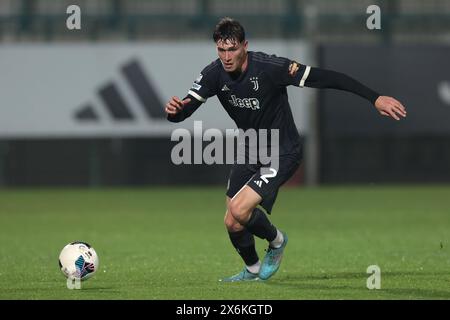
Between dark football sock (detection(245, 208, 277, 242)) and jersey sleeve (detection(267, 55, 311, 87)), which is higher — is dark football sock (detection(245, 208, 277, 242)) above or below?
below

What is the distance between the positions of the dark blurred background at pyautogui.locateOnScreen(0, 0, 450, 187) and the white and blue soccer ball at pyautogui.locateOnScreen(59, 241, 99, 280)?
15.0 m

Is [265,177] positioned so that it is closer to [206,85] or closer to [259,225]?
[259,225]

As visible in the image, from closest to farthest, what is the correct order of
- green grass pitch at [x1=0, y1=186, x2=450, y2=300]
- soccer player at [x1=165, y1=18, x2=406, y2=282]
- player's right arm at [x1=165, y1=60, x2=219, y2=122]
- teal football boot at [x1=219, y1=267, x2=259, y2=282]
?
green grass pitch at [x1=0, y1=186, x2=450, y2=300], soccer player at [x1=165, y1=18, x2=406, y2=282], player's right arm at [x1=165, y1=60, x2=219, y2=122], teal football boot at [x1=219, y1=267, x2=259, y2=282]

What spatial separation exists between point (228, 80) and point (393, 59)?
16.1 m

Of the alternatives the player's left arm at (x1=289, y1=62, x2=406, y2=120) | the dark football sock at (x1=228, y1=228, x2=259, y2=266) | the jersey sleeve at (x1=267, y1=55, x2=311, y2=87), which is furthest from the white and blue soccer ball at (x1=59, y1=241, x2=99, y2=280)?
the player's left arm at (x1=289, y1=62, x2=406, y2=120)

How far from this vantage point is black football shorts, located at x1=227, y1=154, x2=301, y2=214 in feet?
31.2

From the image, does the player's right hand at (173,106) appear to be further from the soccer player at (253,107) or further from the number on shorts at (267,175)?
the number on shorts at (267,175)

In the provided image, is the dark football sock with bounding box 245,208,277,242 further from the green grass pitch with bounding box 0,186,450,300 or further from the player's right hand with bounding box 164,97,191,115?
the player's right hand with bounding box 164,97,191,115

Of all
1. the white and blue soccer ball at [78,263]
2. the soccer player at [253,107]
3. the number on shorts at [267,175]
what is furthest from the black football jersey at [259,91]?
the white and blue soccer ball at [78,263]

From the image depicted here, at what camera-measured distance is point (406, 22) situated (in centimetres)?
2562

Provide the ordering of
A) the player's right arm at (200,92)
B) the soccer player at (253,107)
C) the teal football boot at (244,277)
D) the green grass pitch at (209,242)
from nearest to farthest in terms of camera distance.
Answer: the green grass pitch at (209,242) → the soccer player at (253,107) → the player's right arm at (200,92) → the teal football boot at (244,277)

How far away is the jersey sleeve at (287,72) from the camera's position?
9484 mm

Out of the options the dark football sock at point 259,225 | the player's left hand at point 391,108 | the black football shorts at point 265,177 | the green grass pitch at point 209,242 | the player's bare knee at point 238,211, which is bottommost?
the green grass pitch at point 209,242
